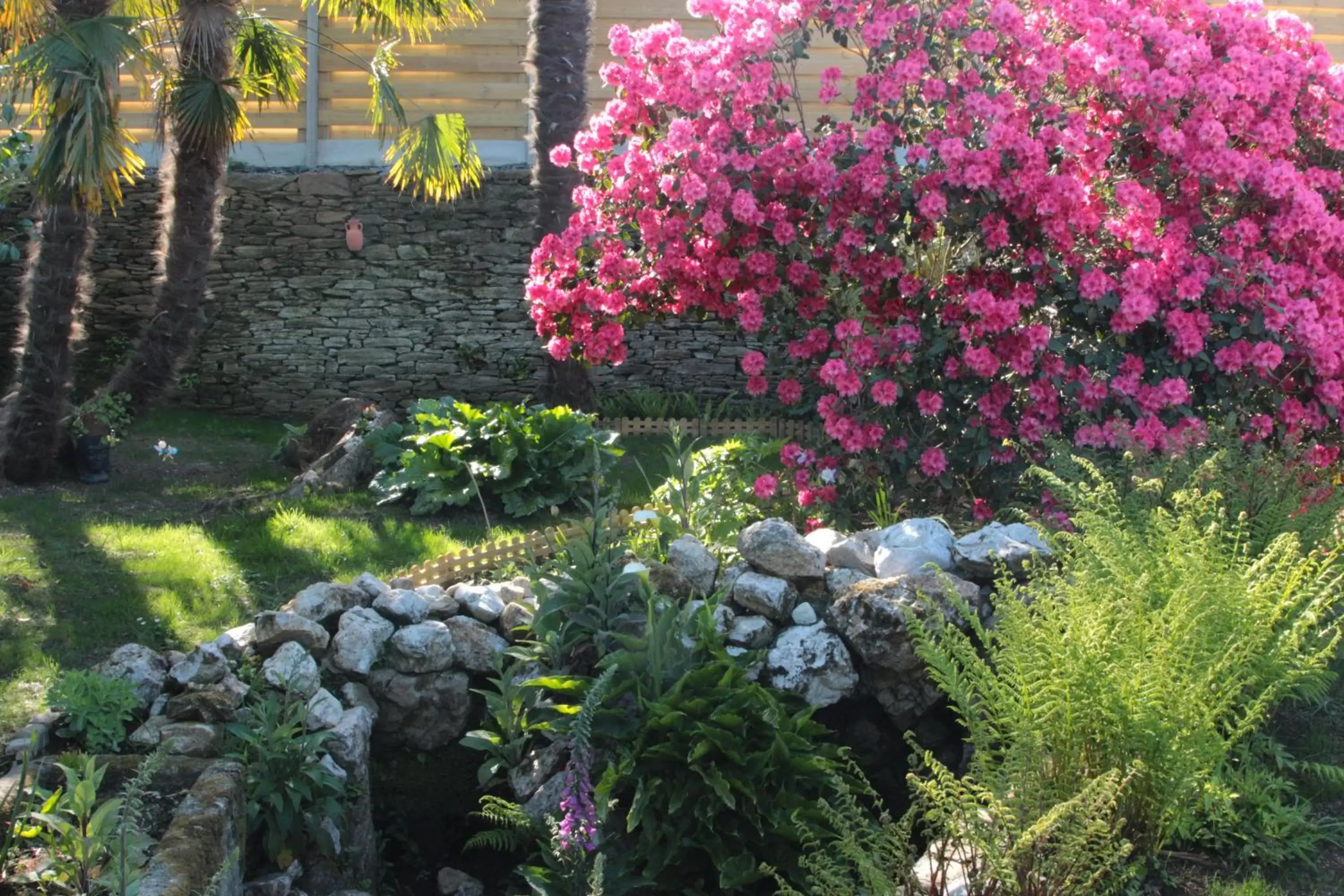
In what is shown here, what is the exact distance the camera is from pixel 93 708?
3.61 metres

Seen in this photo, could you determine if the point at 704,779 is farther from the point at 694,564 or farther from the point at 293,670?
the point at 293,670

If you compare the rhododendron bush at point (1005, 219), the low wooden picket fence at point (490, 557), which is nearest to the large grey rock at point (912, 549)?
the rhododendron bush at point (1005, 219)

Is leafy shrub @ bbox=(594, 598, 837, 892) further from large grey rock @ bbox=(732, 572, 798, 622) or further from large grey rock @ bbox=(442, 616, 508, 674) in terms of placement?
large grey rock @ bbox=(442, 616, 508, 674)

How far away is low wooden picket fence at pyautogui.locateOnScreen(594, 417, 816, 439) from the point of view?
8.95 metres

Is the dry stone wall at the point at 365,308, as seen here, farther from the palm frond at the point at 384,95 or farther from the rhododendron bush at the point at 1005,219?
the rhododendron bush at the point at 1005,219

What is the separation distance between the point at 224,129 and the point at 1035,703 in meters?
7.04

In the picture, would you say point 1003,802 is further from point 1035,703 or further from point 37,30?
point 37,30

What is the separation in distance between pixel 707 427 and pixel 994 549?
487 centimetres

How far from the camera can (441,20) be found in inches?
395

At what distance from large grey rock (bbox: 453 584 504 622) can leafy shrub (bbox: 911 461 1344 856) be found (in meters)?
1.70

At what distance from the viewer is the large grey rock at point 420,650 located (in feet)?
13.9

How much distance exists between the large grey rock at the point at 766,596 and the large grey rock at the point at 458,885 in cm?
121

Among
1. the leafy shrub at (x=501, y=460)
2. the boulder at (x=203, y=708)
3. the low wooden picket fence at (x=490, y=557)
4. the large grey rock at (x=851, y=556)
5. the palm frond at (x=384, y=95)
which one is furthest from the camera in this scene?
the palm frond at (x=384, y=95)

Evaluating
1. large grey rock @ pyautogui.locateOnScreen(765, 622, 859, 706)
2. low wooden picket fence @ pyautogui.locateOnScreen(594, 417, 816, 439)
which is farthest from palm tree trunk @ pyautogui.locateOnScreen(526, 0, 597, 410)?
large grey rock @ pyautogui.locateOnScreen(765, 622, 859, 706)
